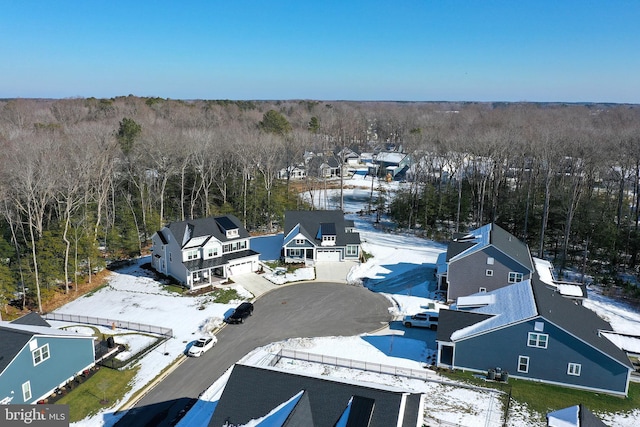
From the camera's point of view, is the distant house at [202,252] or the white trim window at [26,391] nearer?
the white trim window at [26,391]

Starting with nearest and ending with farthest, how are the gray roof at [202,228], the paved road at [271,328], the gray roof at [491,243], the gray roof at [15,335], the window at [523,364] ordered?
the gray roof at [15,335]
the paved road at [271,328]
the window at [523,364]
the gray roof at [491,243]
the gray roof at [202,228]

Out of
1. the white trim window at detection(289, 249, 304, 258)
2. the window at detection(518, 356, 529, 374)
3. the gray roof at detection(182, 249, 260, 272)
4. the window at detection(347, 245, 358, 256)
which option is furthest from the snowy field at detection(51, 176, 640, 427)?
the white trim window at detection(289, 249, 304, 258)

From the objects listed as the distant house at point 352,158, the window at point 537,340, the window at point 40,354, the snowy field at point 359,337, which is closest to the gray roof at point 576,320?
the window at point 537,340

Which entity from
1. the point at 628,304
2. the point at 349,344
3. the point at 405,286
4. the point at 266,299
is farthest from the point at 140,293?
the point at 628,304

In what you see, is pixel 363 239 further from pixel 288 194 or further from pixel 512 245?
pixel 512 245

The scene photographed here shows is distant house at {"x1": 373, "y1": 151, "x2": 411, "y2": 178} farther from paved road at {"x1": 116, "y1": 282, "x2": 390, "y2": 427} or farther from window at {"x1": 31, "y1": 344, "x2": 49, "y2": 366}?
window at {"x1": 31, "y1": 344, "x2": 49, "y2": 366}

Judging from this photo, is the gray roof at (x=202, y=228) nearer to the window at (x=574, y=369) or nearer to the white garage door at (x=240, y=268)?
the white garage door at (x=240, y=268)

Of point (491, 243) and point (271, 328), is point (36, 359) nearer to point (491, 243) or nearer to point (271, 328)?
point (271, 328)

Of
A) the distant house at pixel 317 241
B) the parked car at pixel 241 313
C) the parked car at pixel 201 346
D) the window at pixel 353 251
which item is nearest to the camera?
the parked car at pixel 201 346
